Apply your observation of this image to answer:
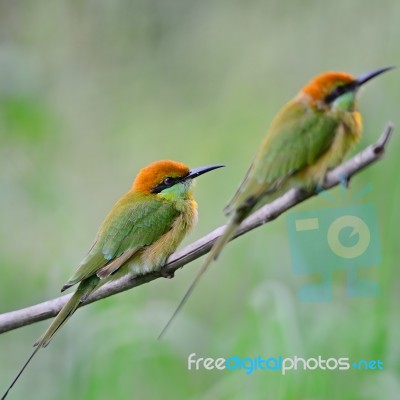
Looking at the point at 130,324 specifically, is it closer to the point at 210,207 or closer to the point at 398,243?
the point at 210,207

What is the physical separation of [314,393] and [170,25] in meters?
2.04

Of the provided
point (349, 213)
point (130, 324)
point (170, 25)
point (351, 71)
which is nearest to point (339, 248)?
point (349, 213)

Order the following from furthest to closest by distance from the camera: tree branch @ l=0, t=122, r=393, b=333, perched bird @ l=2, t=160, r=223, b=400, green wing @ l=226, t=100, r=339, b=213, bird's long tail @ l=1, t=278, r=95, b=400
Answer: perched bird @ l=2, t=160, r=223, b=400 → bird's long tail @ l=1, t=278, r=95, b=400 → green wing @ l=226, t=100, r=339, b=213 → tree branch @ l=0, t=122, r=393, b=333

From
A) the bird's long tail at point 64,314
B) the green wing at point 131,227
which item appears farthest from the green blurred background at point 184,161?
the bird's long tail at point 64,314

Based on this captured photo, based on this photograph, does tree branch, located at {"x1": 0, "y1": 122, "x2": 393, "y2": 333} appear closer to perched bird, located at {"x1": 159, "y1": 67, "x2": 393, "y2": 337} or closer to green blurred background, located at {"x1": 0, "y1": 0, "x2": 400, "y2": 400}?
perched bird, located at {"x1": 159, "y1": 67, "x2": 393, "y2": 337}

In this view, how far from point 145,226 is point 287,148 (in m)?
0.66

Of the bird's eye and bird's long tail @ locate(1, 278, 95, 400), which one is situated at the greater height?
the bird's eye

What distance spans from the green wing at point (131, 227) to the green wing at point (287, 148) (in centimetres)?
55

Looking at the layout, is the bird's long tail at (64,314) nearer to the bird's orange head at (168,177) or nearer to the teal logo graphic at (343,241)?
the bird's orange head at (168,177)

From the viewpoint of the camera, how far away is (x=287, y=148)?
3.41 ft

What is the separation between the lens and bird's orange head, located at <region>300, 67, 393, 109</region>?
1.09m

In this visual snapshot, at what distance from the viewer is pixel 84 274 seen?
4.76 feet

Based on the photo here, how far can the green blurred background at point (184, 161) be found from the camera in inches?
83.0

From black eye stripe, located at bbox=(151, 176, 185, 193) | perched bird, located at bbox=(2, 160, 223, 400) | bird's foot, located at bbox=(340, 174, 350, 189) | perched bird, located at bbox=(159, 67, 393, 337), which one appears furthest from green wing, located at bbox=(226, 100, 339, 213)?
black eye stripe, located at bbox=(151, 176, 185, 193)
